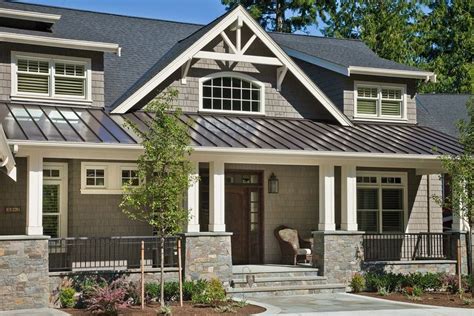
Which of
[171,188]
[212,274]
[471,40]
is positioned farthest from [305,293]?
[471,40]

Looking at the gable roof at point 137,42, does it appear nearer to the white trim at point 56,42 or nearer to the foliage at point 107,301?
the white trim at point 56,42

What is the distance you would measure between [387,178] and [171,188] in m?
9.72

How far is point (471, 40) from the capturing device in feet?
133

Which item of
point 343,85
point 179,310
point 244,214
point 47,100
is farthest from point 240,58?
point 179,310

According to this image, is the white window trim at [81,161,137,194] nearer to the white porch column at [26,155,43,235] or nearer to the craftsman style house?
the craftsman style house

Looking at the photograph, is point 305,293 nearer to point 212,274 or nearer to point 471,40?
point 212,274

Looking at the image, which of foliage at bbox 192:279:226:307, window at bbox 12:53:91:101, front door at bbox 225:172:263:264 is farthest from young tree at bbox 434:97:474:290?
window at bbox 12:53:91:101

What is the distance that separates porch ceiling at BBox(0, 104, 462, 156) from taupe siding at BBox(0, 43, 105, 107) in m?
0.47

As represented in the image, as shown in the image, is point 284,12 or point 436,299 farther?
point 284,12

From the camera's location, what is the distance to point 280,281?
17641mm

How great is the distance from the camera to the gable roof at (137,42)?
1977 cm

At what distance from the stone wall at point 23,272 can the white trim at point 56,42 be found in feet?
17.4

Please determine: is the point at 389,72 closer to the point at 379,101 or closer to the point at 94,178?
the point at 379,101

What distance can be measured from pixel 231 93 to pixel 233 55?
1.17 meters
